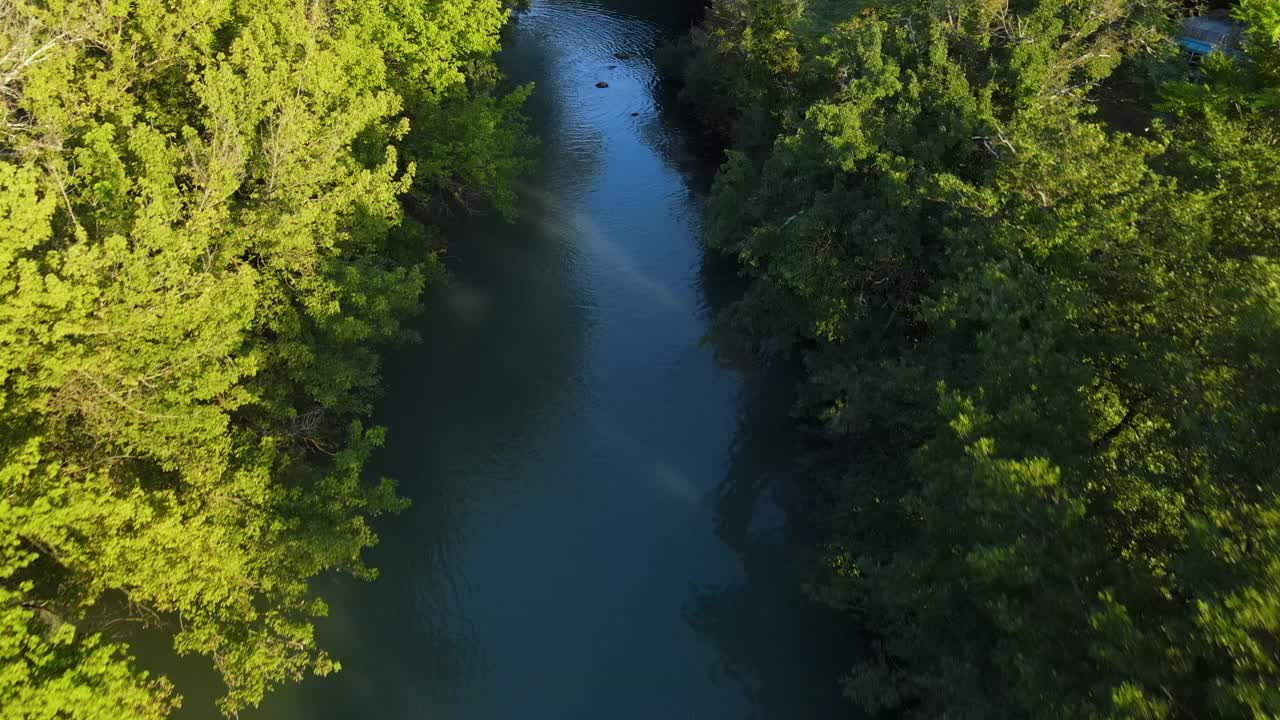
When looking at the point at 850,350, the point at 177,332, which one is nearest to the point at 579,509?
the point at 850,350

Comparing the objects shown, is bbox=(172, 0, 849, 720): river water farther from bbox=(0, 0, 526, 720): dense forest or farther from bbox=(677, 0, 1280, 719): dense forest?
bbox=(0, 0, 526, 720): dense forest

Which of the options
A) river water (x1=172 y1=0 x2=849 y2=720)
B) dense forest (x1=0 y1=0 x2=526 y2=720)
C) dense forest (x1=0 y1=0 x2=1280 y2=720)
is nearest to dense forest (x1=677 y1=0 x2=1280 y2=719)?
dense forest (x1=0 y1=0 x2=1280 y2=720)

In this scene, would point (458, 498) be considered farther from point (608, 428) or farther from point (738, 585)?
point (738, 585)

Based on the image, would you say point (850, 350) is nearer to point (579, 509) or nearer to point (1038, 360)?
point (1038, 360)

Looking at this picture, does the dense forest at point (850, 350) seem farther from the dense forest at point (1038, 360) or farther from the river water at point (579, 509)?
the river water at point (579, 509)

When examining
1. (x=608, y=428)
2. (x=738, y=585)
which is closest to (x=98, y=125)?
(x=608, y=428)

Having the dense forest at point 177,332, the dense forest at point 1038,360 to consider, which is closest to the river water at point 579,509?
the dense forest at point 1038,360
